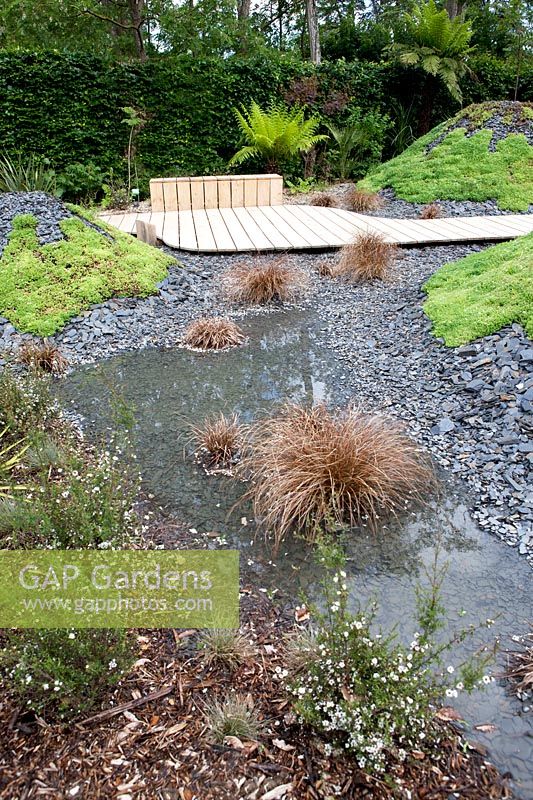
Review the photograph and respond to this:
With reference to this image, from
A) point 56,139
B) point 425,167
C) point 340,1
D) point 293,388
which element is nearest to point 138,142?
point 56,139

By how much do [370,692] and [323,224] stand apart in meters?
5.48

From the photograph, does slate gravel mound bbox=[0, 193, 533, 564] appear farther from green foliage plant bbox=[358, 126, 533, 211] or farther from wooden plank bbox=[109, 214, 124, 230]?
green foliage plant bbox=[358, 126, 533, 211]

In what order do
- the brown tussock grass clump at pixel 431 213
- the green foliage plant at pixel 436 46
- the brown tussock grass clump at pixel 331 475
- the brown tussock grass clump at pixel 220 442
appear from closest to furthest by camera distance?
1. the brown tussock grass clump at pixel 331 475
2. the brown tussock grass clump at pixel 220 442
3. the brown tussock grass clump at pixel 431 213
4. the green foliage plant at pixel 436 46

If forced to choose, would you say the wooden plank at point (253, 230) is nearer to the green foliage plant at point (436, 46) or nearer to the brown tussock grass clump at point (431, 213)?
the brown tussock grass clump at point (431, 213)

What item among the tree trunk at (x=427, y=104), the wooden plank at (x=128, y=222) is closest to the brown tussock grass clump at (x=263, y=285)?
the wooden plank at (x=128, y=222)

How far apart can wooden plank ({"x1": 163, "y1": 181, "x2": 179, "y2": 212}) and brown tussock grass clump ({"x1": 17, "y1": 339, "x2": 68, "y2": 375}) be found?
12.4ft

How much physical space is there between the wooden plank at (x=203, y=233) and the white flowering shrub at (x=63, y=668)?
14.6 ft

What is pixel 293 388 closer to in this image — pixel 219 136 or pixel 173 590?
pixel 173 590

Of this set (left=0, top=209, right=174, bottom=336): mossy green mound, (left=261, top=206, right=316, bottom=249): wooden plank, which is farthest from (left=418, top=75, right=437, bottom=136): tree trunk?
(left=0, top=209, right=174, bottom=336): mossy green mound

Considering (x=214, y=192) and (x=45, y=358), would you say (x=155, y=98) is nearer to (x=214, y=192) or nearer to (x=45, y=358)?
(x=214, y=192)

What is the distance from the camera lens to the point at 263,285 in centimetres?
456

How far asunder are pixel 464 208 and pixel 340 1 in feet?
32.3

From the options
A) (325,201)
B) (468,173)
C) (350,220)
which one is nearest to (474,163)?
(468,173)

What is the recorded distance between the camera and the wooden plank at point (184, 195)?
687cm
